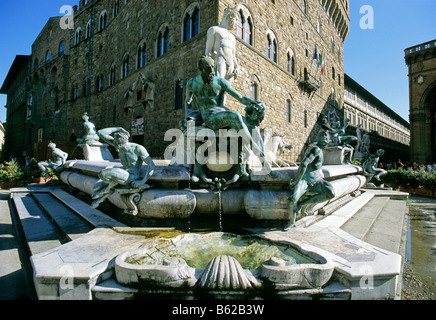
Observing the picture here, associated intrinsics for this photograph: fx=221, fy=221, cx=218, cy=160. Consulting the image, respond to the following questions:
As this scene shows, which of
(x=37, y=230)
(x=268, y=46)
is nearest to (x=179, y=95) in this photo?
(x=268, y=46)

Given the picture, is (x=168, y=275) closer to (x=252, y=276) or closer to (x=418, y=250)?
(x=252, y=276)

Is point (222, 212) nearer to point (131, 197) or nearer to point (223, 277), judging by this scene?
point (131, 197)

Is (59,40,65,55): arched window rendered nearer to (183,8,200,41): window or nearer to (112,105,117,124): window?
(112,105,117,124): window

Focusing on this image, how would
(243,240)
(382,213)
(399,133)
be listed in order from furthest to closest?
(399,133) < (382,213) < (243,240)

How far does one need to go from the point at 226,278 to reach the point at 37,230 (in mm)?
3118

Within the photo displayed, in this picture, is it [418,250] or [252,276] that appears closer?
[252,276]

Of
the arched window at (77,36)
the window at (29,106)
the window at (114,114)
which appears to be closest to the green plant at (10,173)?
the window at (114,114)

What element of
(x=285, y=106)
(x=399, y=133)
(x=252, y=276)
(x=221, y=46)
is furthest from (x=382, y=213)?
(x=399, y=133)

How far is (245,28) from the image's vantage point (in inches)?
487

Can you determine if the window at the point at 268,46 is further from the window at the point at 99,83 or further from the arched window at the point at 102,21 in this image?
the arched window at the point at 102,21

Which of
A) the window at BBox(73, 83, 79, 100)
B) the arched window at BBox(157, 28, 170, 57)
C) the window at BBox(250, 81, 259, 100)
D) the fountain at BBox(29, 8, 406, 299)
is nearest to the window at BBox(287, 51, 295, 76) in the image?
the window at BBox(250, 81, 259, 100)

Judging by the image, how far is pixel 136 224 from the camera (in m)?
3.02

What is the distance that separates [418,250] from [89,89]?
26.2 m

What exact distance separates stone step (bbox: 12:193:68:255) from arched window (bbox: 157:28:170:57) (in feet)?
39.5
